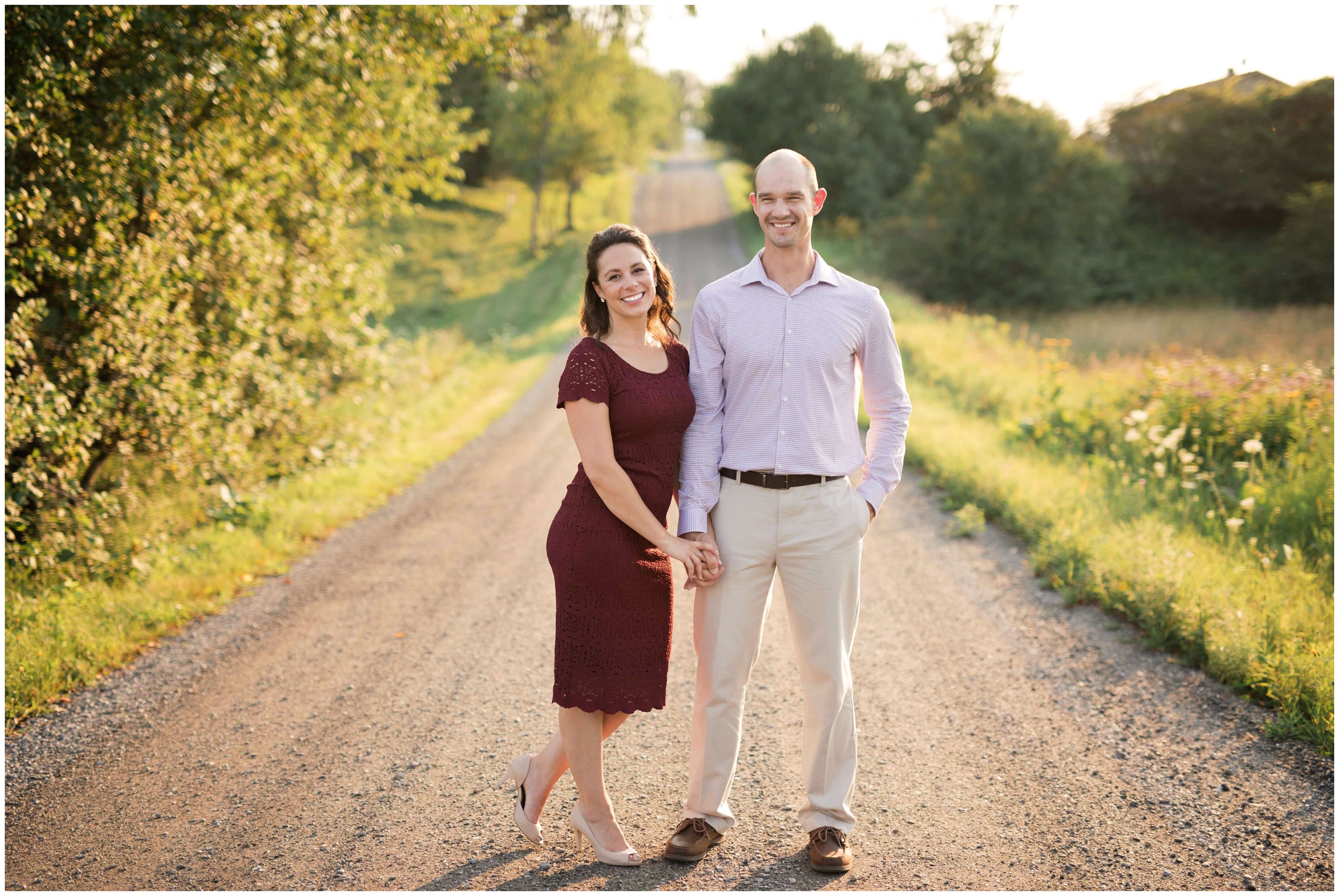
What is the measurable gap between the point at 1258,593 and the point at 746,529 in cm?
342

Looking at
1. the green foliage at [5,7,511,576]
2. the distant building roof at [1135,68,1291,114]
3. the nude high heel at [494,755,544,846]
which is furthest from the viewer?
the distant building roof at [1135,68,1291,114]

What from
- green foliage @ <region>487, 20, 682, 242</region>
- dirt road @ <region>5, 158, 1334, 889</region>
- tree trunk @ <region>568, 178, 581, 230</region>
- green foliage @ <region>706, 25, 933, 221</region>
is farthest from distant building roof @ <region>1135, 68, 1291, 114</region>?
tree trunk @ <region>568, 178, 581, 230</region>

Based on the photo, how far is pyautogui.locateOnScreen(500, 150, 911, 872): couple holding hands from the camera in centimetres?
291

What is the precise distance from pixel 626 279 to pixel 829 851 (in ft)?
6.83

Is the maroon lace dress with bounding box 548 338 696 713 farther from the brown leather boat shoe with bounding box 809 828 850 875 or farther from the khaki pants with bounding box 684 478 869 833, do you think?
the brown leather boat shoe with bounding box 809 828 850 875

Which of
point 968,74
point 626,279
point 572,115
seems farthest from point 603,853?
point 968,74

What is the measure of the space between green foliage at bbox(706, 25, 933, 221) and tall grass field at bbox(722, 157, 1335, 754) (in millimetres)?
23014

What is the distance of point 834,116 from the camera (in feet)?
112

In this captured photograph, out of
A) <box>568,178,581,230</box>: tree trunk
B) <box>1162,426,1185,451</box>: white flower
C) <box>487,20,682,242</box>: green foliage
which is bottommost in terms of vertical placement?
<box>1162,426,1185,451</box>: white flower

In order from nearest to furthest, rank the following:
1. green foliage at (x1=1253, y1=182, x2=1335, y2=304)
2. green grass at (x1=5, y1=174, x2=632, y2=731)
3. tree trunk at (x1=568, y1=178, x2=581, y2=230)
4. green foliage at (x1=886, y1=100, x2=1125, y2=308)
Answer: green grass at (x1=5, y1=174, x2=632, y2=731)
green foliage at (x1=1253, y1=182, x2=1335, y2=304)
green foliage at (x1=886, y1=100, x2=1125, y2=308)
tree trunk at (x1=568, y1=178, x2=581, y2=230)

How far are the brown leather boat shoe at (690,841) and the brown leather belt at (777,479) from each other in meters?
1.22

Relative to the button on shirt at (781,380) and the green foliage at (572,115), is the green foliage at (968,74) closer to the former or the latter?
the green foliage at (572,115)

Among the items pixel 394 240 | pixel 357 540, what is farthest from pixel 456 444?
pixel 394 240

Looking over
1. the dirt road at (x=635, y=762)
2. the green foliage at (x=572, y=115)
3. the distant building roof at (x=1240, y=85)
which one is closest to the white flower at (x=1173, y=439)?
the dirt road at (x=635, y=762)
